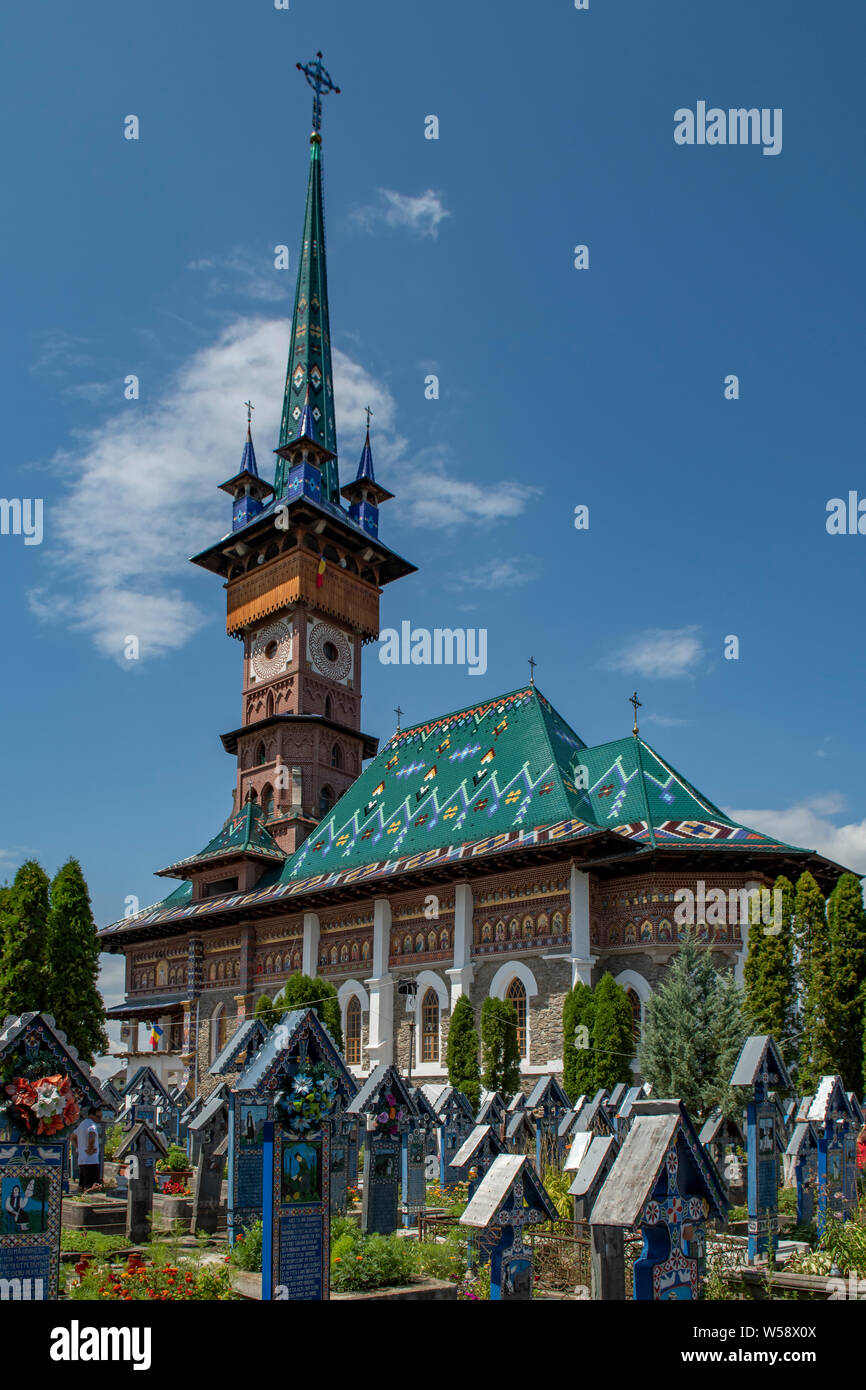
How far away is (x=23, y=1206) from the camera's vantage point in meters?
8.91

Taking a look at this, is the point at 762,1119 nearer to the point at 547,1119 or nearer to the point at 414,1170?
the point at 414,1170

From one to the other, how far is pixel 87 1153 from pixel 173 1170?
1.59 metres

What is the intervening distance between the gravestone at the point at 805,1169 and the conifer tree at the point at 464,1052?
541 inches

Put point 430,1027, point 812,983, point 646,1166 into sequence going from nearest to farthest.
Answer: point 646,1166 → point 812,983 → point 430,1027

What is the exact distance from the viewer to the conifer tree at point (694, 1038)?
22.0 m

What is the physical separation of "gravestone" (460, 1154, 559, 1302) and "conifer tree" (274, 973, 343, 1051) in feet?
79.1

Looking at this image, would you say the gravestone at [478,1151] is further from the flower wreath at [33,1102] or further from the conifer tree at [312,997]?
the conifer tree at [312,997]

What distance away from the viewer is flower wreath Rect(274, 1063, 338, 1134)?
30.6 ft

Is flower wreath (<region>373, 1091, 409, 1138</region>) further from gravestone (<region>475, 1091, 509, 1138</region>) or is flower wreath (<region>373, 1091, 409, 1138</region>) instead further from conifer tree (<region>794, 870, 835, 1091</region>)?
conifer tree (<region>794, 870, 835, 1091</region>)

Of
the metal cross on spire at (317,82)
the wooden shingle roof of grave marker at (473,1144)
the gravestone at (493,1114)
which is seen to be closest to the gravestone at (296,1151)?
the wooden shingle roof of grave marker at (473,1144)

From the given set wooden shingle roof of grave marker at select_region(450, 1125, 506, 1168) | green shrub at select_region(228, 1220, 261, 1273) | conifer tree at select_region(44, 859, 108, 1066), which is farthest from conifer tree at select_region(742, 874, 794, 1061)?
conifer tree at select_region(44, 859, 108, 1066)

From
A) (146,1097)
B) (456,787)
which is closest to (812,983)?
(456,787)
